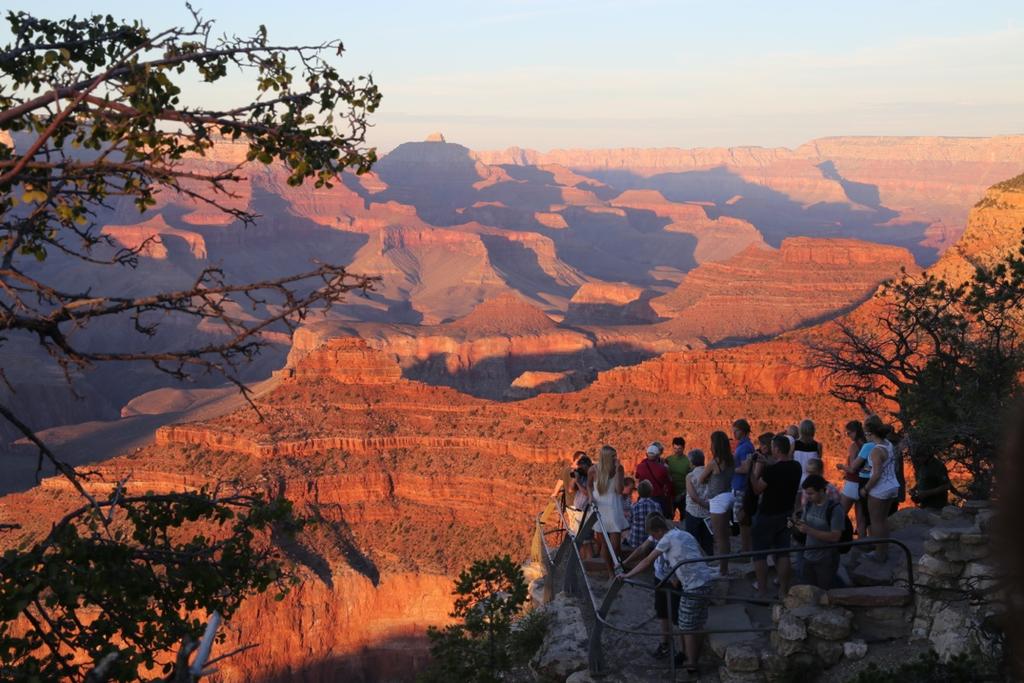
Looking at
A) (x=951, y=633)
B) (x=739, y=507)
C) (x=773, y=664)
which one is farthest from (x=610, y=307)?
(x=951, y=633)

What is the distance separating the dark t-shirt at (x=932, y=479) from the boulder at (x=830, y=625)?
615 centimetres

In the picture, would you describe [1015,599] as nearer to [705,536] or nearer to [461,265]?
[705,536]

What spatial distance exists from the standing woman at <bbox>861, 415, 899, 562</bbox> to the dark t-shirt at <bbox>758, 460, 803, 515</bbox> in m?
1.41

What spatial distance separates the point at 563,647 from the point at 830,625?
3.75 metres

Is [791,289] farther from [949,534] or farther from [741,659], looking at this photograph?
[741,659]

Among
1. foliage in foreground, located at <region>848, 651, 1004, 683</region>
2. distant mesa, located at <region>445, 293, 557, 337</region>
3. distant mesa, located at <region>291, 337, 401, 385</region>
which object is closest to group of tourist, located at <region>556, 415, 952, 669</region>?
foliage in foreground, located at <region>848, 651, 1004, 683</region>

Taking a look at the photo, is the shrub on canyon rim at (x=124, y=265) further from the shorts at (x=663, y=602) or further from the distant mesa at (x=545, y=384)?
the distant mesa at (x=545, y=384)

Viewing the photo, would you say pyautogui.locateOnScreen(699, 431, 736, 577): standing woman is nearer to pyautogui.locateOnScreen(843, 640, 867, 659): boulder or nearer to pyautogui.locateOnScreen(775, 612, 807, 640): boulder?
pyautogui.locateOnScreen(775, 612, 807, 640): boulder

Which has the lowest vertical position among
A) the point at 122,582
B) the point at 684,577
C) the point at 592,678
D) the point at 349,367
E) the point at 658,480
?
the point at 349,367

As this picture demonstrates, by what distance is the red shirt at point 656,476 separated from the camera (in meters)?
16.5

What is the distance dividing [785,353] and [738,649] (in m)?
36.5

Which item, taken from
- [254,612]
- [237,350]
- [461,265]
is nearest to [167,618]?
[237,350]

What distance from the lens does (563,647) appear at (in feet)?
45.3

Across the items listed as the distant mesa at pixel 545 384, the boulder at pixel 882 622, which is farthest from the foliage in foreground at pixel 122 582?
the distant mesa at pixel 545 384
